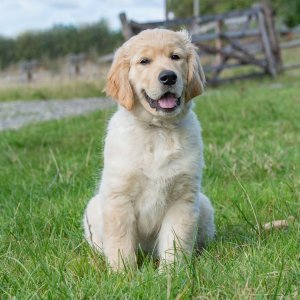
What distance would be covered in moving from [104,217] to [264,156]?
2.19m

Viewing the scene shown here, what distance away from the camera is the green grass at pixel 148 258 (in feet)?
6.88

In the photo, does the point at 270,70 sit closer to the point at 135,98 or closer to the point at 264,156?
the point at 264,156

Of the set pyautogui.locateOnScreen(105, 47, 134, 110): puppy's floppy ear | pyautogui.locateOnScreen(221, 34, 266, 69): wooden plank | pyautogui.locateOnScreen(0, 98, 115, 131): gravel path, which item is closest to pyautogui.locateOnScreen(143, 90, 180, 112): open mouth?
pyautogui.locateOnScreen(105, 47, 134, 110): puppy's floppy ear

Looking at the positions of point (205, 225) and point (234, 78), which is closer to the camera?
point (205, 225)

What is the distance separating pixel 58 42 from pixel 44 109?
88.8ft

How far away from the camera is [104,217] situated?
271 centimetres

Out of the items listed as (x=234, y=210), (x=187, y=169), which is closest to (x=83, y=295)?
(x=187, y=169)

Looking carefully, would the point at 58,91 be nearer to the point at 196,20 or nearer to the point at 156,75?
the point at 196,20

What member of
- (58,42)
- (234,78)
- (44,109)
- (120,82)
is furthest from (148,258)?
(58,42)

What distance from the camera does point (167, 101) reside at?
2.79m

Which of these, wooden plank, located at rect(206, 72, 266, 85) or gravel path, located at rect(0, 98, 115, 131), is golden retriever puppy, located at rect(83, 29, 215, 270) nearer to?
gravel path, located at rect(0, 98, 115, 131)

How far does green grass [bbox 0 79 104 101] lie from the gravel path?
578mm

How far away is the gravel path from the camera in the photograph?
31.3 ft

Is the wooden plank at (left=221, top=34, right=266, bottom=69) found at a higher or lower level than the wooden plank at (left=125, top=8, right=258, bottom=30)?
lower
